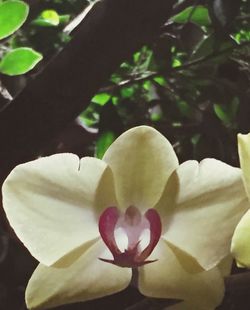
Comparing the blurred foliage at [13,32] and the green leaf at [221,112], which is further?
the green leaf at [221,112]

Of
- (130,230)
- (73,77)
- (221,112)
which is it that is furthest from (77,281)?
(221,112)

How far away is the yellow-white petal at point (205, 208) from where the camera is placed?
39 centimetres

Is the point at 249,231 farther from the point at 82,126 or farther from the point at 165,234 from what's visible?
the point at 82,126

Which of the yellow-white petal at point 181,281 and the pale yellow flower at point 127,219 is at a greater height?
the pale yellow flower at point 127,219

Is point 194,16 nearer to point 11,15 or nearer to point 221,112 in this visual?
point 221,112

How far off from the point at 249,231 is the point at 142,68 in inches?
15.1

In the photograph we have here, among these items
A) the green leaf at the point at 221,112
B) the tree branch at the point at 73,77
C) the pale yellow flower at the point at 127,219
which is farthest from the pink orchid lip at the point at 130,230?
the green leaf at the point at 221,112

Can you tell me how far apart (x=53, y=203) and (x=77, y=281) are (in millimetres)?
50

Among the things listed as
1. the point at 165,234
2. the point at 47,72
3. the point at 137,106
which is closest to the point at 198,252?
the point at 165,234

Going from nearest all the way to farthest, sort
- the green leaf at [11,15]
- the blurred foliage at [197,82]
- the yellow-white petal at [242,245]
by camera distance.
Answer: the yellow-white petal at [242,245]
the green leaf at [11,15]
the blurred foliage at [197,82]

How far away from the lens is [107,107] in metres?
0.60

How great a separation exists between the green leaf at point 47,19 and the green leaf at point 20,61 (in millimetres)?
129

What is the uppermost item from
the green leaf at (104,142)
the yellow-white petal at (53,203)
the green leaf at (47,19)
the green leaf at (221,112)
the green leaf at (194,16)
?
the yellow-white petal at (53,203)

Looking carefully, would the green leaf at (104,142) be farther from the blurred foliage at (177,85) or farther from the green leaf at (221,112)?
the green leaf at (221,112)
